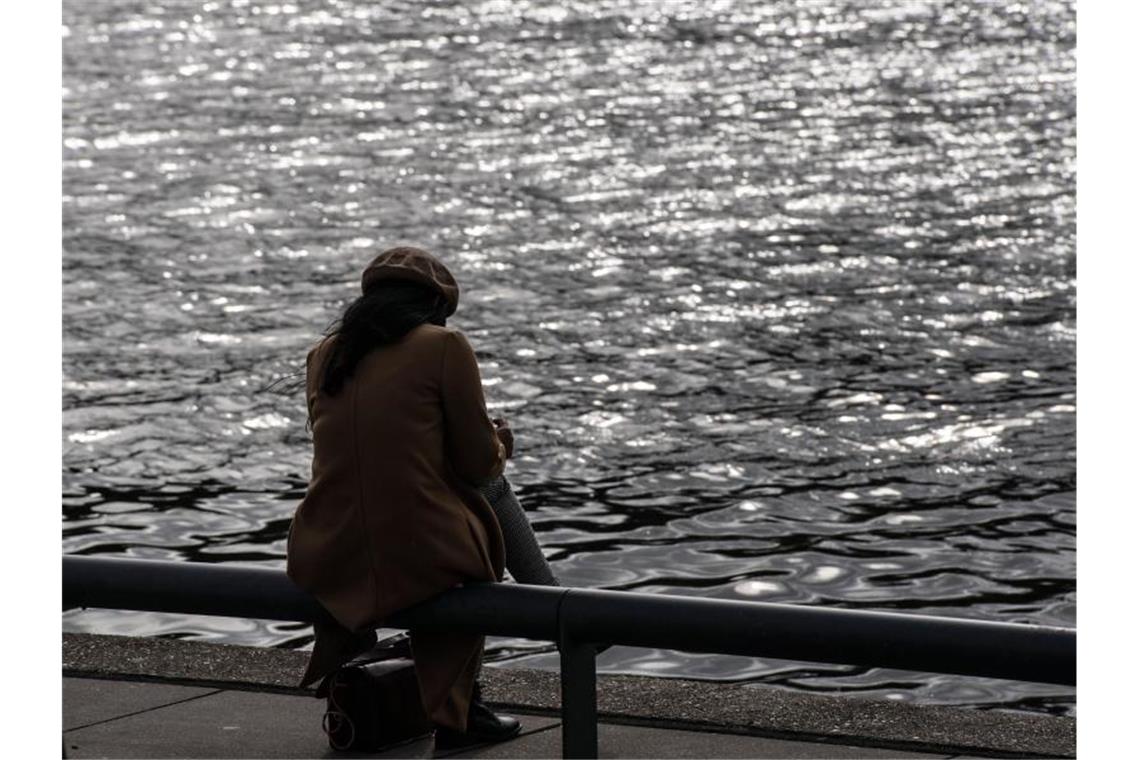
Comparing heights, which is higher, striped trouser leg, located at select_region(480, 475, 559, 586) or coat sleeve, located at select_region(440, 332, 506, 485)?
coat sleeve, located at select_region(440, 332, 506, 485)

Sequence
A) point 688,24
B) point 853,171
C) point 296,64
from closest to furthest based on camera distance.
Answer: point 853,171
point 296,64
point 688,24

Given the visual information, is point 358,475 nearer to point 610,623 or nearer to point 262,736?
point 262,736

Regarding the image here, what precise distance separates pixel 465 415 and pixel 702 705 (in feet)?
4.65

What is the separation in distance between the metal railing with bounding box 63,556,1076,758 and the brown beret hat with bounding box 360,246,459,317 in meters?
1.04

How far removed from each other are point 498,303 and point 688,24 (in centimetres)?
2155

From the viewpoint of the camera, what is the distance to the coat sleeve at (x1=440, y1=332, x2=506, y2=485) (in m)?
5.45

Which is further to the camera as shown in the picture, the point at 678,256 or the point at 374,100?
the point at 374,100

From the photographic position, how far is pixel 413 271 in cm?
562

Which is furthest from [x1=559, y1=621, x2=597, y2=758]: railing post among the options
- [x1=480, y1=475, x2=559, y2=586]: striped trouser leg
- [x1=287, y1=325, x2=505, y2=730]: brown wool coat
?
[x1=480, y1=475, x2=559, y2=586]: striped trouser leg

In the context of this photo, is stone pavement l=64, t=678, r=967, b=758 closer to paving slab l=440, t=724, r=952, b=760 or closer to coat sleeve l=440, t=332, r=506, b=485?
paving slab l=440, t=724, r=952, b=760

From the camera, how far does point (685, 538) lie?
1069cm

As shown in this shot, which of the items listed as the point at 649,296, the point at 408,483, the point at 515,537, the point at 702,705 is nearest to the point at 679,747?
the point at 702,705

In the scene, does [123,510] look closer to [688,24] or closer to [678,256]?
[678,256]

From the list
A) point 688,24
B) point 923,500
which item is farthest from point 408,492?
point 688,24
